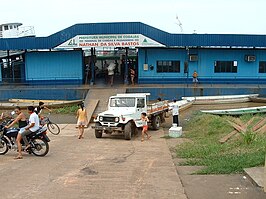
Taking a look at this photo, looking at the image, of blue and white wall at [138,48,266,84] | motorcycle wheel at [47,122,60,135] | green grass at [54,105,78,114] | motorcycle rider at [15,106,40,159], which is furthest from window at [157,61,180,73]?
motorcycle rider at [15,106,40,159]

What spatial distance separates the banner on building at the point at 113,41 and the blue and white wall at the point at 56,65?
2.69m

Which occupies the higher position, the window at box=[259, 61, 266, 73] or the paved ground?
the window at box=[259, 61, 266, 73]

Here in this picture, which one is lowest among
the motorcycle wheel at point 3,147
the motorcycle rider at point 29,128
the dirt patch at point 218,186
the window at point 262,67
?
the motorcycle wheel at point 3,147

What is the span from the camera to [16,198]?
21.2ft

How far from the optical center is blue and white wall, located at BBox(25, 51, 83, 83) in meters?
32.6

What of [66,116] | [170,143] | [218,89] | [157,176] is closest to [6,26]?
[66,116]

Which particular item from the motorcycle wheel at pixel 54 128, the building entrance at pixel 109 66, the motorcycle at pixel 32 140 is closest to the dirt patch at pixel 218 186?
the motorcycle at pixel 32 140

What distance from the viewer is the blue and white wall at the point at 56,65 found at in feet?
107

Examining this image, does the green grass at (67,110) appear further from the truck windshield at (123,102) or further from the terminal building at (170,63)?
the truck windshield at (123,102)

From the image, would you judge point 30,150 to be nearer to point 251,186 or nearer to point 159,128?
point 251,186

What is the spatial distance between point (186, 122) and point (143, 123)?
17.0 ft

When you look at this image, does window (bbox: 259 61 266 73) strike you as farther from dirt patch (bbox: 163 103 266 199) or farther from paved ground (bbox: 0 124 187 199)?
dirt patch (bbox: 163 103 266 199)

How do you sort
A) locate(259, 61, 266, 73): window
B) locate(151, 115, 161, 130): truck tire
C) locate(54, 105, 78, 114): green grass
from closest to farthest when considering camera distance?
locate(151, 115, 161, 130): truck tire
locate(54, 105, 78, 114): green grass
locate(259, 61, 266, 73): window

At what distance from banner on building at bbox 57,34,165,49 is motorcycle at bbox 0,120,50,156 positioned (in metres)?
19.7
